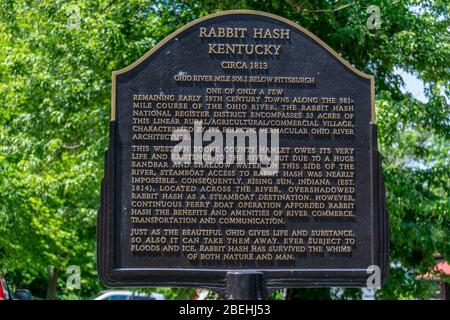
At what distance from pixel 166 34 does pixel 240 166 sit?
566 centimetres

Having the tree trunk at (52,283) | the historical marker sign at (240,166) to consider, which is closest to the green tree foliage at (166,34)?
the historical marker sign at (240,166)

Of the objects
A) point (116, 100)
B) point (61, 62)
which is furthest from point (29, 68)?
point (116, 100)

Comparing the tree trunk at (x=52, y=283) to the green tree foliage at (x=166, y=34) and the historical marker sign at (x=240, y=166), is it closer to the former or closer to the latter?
the green tree foliage at (x=166, y=34)

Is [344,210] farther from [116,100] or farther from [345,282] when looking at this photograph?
[116,100]

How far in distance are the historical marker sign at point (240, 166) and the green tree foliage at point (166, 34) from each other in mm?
3638

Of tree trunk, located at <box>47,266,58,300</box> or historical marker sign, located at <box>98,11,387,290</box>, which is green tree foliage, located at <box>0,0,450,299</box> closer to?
historical marker sign, located at <box>98,11,387,290</box>

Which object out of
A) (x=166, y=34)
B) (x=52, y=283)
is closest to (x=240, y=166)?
(x=166, y=34)

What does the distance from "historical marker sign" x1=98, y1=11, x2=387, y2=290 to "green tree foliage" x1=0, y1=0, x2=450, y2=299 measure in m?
3.64

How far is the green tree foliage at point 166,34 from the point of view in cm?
1264

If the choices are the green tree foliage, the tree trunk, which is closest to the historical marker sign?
the green tree foliage

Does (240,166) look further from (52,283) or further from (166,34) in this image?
(52,283)
